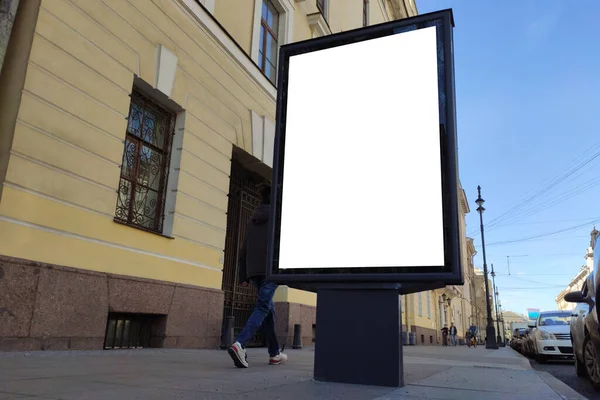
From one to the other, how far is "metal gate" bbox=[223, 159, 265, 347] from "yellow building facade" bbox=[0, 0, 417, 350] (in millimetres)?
41

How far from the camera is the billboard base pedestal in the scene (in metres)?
3.43

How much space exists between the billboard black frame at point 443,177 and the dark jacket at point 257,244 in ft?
4.15

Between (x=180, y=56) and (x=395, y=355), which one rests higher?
(x=180, y=56)

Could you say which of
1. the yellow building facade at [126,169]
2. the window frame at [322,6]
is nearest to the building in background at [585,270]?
the yellow building facade at [126,169]

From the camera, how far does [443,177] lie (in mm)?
3430

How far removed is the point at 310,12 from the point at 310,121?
11.9 metres

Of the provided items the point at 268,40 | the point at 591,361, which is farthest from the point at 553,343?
Result: the point at 268,40

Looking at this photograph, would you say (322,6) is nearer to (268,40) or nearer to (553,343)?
(268,40)

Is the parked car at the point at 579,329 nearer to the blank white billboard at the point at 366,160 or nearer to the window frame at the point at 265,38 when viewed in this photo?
the blank white billboard at the point at 366,160

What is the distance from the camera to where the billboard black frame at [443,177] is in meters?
3.30

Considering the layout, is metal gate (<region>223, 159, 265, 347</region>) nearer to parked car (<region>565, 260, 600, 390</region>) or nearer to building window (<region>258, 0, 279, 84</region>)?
building window (<region>258, 0, 279, 84</region>)

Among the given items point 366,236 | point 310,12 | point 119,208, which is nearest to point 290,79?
point 366,236

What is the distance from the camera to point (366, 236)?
357 cm

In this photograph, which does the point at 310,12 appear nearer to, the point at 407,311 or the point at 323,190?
the point at 323,190
